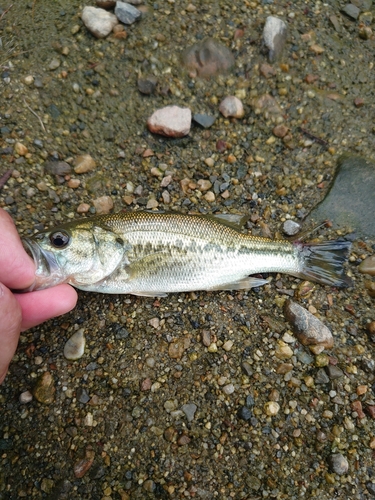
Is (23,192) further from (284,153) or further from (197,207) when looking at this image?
(284,153)

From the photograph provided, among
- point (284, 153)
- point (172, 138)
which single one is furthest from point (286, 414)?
point (172, 138)

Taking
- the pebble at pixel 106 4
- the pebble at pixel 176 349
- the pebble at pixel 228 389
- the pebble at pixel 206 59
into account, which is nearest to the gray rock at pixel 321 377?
the pebble at pixel 228 389

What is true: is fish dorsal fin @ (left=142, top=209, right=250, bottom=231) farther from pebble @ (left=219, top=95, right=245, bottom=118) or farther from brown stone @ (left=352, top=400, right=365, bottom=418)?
brown stone @ (left=352, top=400, right=365, bottom=418)

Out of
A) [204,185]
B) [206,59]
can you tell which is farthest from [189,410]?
[206,59]

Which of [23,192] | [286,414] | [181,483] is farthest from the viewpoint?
[23,192]

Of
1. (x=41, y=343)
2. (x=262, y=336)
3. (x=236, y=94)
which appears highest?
(x=236, y=94)

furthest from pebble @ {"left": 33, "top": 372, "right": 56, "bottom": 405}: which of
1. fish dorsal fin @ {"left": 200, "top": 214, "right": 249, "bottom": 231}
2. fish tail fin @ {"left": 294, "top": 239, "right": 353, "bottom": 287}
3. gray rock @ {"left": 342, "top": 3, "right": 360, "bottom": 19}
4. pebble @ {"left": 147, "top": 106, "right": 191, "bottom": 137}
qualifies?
gray rock @ {"left": 342, "top": 3, "right": 360, "bottom": 19}

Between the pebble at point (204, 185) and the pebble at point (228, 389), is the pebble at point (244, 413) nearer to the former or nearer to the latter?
the pebble at point (228, 389)
